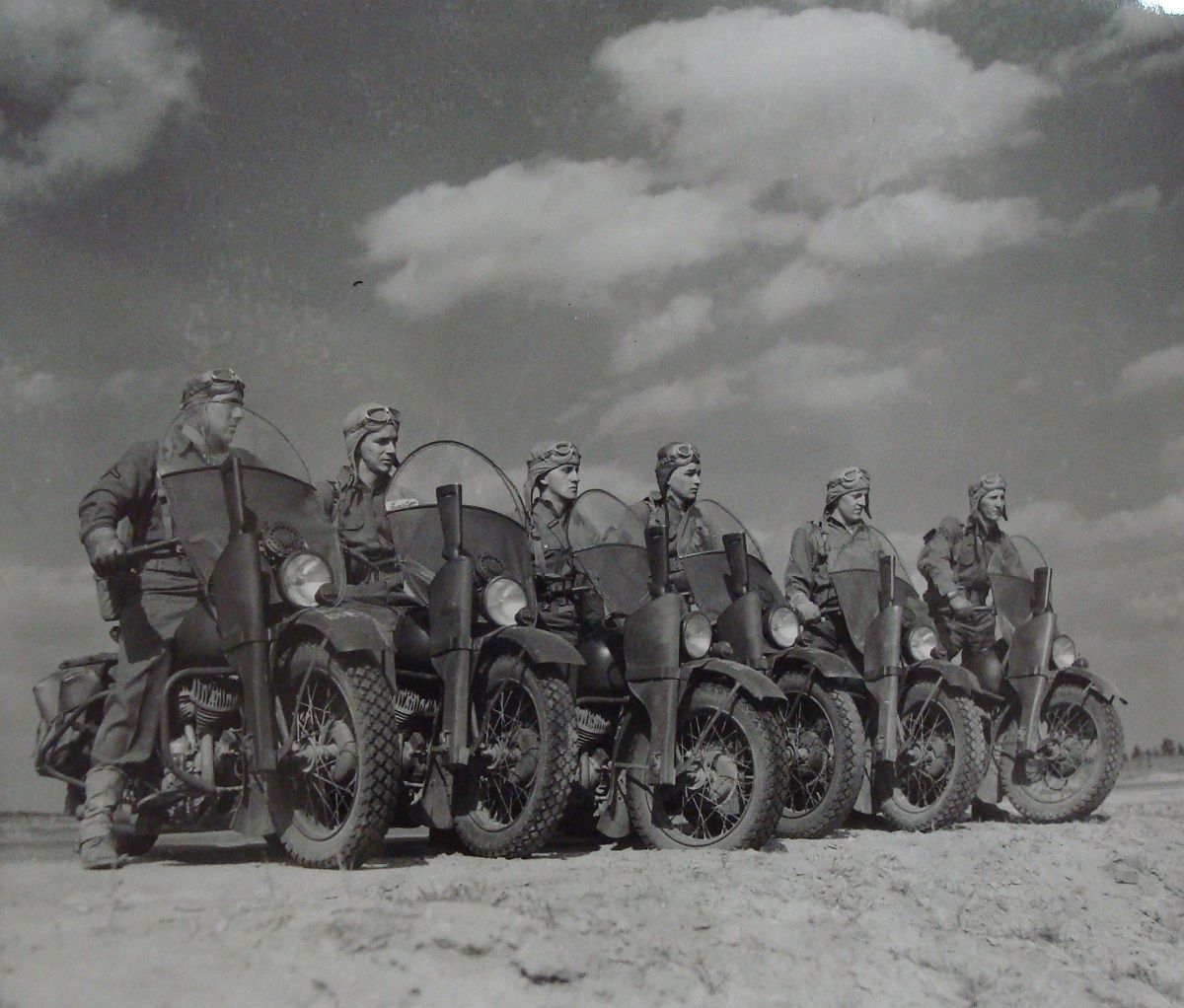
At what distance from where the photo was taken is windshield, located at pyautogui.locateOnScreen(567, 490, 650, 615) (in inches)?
268

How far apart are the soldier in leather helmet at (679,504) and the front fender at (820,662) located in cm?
68

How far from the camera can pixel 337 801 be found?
15.9 ft

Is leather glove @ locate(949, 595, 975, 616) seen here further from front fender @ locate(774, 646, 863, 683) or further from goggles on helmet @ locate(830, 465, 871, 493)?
front fender @ locate(774, 646, 863, 683)

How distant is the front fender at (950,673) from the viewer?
7965mm

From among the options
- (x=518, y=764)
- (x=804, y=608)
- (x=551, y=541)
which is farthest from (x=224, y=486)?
(x=804, y=608)

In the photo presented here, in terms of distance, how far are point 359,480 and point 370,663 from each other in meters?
1.83

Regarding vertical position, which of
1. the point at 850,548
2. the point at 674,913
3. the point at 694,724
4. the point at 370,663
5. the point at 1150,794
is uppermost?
the point at 850,548

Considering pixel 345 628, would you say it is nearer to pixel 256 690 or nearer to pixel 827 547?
pixel 256 690

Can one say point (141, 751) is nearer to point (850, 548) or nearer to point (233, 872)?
point (233, 872)

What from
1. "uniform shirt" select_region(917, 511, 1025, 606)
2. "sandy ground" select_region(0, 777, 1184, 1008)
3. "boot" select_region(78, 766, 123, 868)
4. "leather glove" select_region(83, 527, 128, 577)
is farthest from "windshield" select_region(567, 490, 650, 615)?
"uniform shirt" select_region(917, 511, 1025, 606)

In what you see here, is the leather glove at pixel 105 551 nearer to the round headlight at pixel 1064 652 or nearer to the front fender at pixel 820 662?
the front fender at pixel 820 662

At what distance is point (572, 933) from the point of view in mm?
3602

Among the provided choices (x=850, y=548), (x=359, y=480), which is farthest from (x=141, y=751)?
(x=850, y=548)

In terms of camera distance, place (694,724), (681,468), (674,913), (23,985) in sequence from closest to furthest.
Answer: (23,985), (674,913), (694,724), (681,468)
